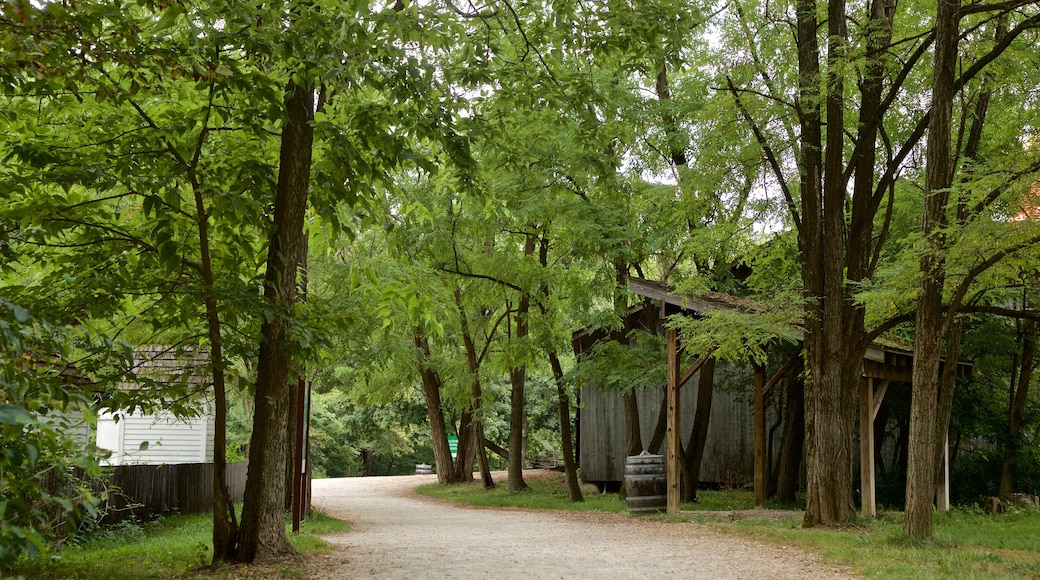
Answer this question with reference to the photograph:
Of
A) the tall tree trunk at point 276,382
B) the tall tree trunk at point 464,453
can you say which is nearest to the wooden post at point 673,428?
the tall tree trunk at point 276,382

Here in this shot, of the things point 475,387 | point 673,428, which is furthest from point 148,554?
point 475,387

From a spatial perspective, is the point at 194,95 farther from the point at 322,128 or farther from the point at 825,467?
the point at 825,467

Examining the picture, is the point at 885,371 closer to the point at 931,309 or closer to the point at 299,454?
the point at 931,309

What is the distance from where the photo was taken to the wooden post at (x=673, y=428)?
49.0 ft

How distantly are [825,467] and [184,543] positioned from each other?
849cm

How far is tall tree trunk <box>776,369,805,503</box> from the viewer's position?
16891 millimetres

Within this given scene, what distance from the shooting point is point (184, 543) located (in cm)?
992

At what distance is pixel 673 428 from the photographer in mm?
14953

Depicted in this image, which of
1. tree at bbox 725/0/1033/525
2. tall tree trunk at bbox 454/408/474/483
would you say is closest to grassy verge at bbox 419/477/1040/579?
tree at bbox 725/0/1033/525

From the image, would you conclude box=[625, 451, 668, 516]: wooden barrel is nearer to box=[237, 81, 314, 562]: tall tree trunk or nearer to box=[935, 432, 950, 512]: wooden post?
box=[935, 432, 950, 512]: wooden post

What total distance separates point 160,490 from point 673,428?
8.26 m

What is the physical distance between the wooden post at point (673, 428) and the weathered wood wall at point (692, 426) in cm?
430

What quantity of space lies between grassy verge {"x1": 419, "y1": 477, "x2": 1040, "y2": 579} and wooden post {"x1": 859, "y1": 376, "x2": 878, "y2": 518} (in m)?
0.34

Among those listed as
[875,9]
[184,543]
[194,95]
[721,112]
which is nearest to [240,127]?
[194,95]
